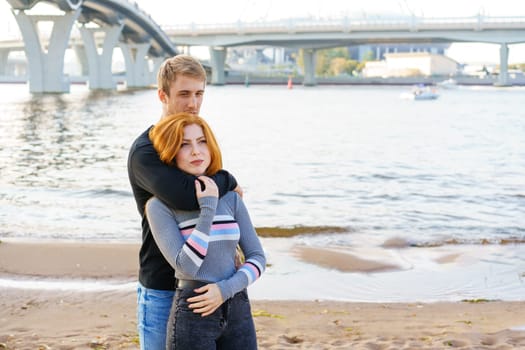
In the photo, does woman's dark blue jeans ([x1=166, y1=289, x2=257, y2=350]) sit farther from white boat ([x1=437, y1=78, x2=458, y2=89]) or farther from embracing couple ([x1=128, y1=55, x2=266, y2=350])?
white boat ([x1=437, y1=78, x2=458, y2=89])

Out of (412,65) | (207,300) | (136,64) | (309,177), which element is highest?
(412,65)

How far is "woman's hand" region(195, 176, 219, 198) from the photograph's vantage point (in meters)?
3.07

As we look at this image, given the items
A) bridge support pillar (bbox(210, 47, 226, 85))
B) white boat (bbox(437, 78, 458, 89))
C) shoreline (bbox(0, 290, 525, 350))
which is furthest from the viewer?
white boat (bbox(437, 78, 458, 89))

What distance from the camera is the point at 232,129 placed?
3747cm

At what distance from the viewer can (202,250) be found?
3.04 m

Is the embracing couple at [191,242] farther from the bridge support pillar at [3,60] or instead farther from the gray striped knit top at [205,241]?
the bridge support pillar at [3,60]

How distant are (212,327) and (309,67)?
125 m

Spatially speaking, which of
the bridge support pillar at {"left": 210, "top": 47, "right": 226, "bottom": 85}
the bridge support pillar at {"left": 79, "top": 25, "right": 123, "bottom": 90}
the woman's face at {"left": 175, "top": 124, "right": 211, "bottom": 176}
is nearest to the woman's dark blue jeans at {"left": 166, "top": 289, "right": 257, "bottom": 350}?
the woman's face at {"left": 175, "top": 124, "right": 211, "bottom": 176}

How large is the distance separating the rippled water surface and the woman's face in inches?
354

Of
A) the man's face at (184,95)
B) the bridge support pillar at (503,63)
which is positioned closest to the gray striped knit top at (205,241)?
the man's face at (184,95)

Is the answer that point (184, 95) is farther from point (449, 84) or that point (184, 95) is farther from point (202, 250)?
point (449, 84)

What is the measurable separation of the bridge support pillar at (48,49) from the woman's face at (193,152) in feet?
225

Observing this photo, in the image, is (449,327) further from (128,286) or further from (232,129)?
(232,129)

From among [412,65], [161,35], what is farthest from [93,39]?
[412,65]
